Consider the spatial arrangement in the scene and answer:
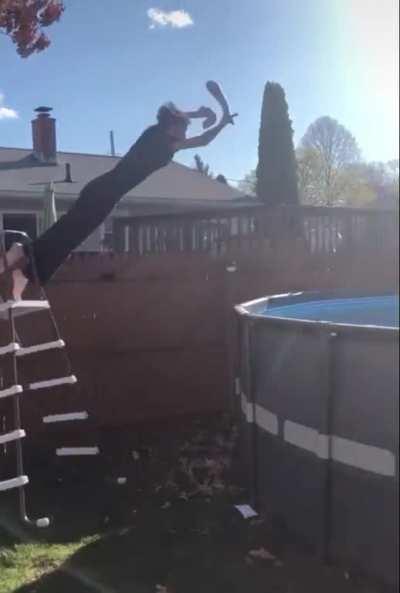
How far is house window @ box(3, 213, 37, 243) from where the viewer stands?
15.6 metres

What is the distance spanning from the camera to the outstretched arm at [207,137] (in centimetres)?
383

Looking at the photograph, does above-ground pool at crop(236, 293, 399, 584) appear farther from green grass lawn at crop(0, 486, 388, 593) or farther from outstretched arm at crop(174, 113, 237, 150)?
outstretched arm at crop(174, 113, 237, 150)

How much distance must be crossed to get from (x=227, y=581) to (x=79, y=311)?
9.78ft

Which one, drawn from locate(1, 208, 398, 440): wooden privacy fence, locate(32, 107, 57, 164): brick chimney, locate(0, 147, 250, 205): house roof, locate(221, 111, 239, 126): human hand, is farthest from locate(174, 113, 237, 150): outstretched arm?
locate(32, 107, 57, 164): brick chimney

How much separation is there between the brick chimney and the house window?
2.45 meters

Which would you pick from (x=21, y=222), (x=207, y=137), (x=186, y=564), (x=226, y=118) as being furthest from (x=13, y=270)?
(x=21, y=222)

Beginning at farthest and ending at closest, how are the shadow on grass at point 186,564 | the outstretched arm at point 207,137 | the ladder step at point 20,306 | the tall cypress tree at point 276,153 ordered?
the tall cypress tree at point 276,153
the ladder step at point 20,306
the outstretched arm at point 207,137
the shadow on grass at point 186,564

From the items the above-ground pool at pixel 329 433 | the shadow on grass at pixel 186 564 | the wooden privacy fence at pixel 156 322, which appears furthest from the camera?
the wooden privacy fence at pixel 156 322

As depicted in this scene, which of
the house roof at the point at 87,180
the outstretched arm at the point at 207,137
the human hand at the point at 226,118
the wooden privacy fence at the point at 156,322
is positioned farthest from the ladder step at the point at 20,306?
the house roof at the point at 87,180

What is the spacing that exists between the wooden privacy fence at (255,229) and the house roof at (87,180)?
6.31 metres

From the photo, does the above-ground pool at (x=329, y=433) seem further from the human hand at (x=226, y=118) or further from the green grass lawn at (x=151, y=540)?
the human hand at (x=226, y=118)

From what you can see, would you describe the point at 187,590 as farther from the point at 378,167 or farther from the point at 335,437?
the point at 378,167

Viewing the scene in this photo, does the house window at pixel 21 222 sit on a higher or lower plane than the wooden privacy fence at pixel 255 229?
higher

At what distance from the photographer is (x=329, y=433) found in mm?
3418
